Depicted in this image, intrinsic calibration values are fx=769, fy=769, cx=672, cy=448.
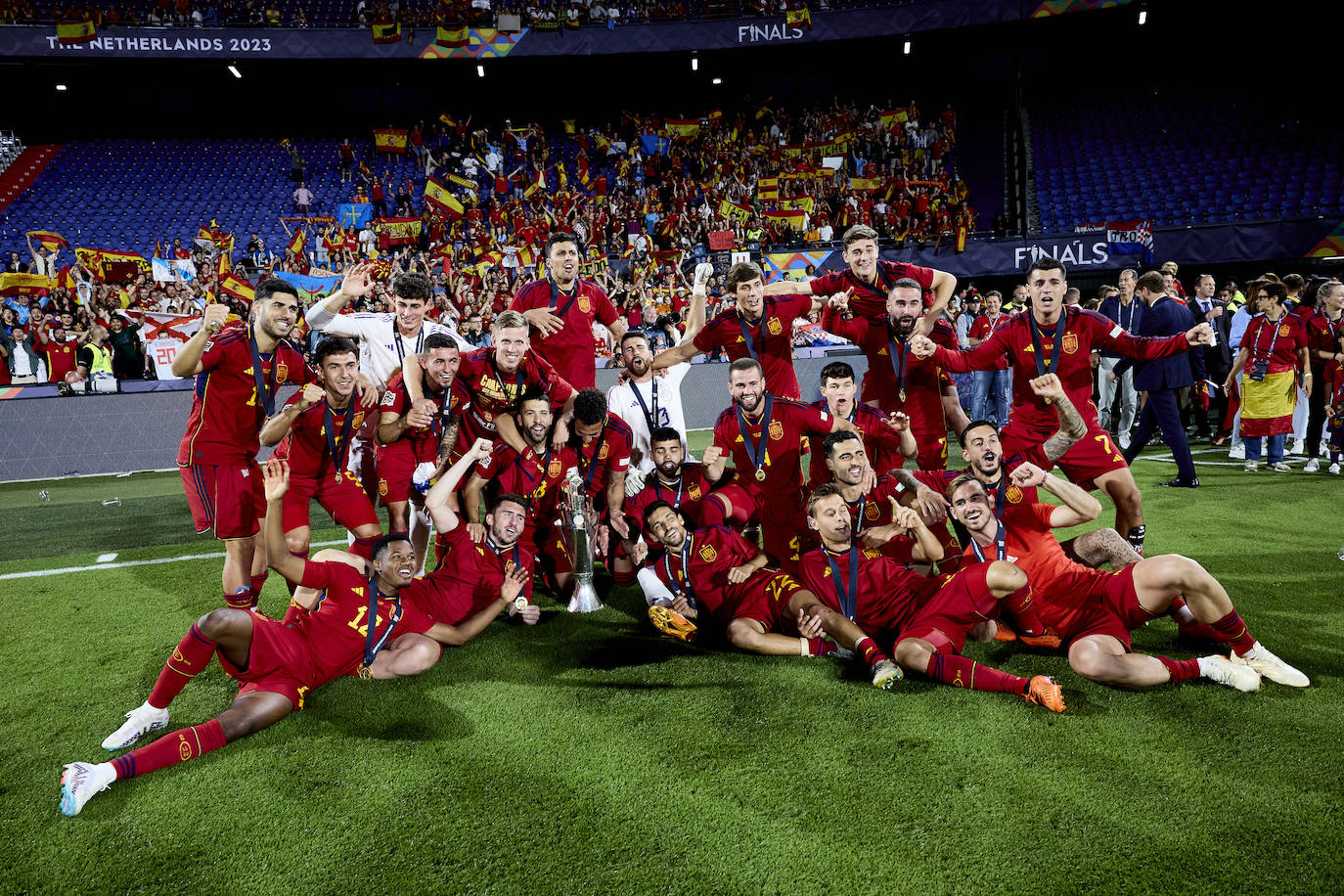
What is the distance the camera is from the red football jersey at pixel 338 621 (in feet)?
12.3

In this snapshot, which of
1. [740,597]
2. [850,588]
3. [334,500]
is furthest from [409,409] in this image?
[850,588]

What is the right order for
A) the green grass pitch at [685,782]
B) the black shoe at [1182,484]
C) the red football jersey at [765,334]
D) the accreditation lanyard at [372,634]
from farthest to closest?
the black shoe at [1182,484]
the red football jersey at [765,334]
the accreditation lanyard at [372,634]
the green grass pitch at [685,782]

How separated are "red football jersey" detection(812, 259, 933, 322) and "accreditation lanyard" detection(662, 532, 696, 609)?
249 centimetres

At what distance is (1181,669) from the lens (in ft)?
11.5

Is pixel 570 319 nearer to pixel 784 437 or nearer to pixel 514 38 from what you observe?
pixel 784 437

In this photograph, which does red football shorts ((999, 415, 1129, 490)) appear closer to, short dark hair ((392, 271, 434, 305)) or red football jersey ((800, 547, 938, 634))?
red football jersey ((800, 547, 938, 634))

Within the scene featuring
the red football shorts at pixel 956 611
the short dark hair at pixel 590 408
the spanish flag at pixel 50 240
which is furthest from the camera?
the spanish flag at pixel 50 240

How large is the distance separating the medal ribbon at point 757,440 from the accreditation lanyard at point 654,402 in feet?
4.39

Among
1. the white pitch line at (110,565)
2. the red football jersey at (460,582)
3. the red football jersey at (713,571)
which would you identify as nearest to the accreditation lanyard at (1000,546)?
the red football jersey at (713,571)

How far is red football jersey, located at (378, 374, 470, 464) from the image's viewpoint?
551 cm

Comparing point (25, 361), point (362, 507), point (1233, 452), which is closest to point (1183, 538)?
point (1233, 452)

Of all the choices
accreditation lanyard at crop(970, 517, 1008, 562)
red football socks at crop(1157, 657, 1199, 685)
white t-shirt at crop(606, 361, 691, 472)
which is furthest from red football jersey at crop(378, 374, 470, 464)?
red football socks at crop(1157, 657, 1199, 685)

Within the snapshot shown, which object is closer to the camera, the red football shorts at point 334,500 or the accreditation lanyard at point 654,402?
the red football shorts at point 334,500

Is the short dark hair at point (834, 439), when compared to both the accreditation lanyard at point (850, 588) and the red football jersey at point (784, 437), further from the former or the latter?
the accreditation lanyard at point (850, 588)
